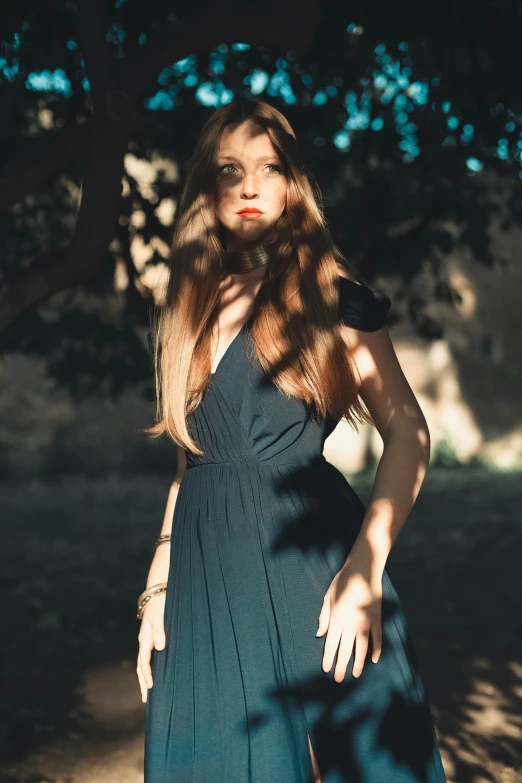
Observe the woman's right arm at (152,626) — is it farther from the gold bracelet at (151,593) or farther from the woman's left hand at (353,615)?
the woman's left hand at (353,615)

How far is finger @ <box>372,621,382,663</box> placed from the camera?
6.77ft

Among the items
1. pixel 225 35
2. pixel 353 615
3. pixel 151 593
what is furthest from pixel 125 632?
pixel 353 615

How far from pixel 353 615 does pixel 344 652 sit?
82mm

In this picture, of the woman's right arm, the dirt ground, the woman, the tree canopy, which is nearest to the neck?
the woman

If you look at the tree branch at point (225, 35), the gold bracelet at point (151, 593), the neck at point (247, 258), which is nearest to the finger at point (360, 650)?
the gold bracelet at point (151, 593)


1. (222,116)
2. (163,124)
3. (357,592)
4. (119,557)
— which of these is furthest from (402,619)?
(119,557)

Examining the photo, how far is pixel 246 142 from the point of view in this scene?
7.97 feet

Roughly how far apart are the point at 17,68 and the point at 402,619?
14.8ft

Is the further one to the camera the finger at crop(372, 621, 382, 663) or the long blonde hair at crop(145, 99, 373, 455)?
the long blonde hair at crop(145, 99, 373, 455)

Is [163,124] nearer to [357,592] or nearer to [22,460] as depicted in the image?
[357,592]

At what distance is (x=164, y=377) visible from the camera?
94.5 inches

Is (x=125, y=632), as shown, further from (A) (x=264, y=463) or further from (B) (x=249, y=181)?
(B) (x=249, y=181)

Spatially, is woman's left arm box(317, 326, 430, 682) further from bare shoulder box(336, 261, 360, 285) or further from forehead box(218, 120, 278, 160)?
forehead box(218, 120, 278, 160)

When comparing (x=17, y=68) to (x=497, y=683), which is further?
(x=497, y=683)
